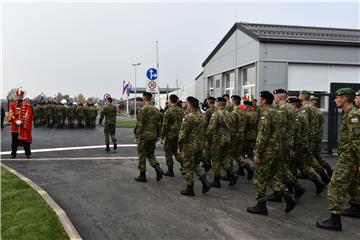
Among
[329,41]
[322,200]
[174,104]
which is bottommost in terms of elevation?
[322,200]

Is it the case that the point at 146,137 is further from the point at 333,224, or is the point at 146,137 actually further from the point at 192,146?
the point at 333,224

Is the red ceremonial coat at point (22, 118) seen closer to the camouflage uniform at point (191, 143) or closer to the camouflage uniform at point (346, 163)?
the camouflage uniform at point (191, 143)

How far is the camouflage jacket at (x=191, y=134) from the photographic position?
7.39 meters

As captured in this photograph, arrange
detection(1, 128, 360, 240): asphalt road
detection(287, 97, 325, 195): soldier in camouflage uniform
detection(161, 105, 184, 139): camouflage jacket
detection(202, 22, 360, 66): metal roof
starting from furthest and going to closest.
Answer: detection(202, 22, 360, 66): metal roof < detection(161, 105, 184, 139): camouflage jacket < detection(287, 97, 325, 195): soldier in camouflage uniform < detection(1, 128, 360, 240): asphalt road

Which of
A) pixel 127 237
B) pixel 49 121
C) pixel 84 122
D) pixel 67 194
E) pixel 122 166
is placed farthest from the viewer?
pixel 84 122

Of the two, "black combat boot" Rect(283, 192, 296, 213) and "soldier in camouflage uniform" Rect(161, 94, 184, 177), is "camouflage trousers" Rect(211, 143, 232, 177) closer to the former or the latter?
"soldier in camouflage uniform" Rect(161, 94, 184, 177)

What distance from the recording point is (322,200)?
284 inches

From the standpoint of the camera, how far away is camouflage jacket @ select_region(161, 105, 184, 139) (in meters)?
8.84

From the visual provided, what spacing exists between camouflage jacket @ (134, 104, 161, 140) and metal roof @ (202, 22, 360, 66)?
9.16 meters

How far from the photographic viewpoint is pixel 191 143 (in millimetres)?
7406

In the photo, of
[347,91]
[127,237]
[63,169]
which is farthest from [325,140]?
[127,237]

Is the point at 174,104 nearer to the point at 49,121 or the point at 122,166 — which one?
the point at 122,166

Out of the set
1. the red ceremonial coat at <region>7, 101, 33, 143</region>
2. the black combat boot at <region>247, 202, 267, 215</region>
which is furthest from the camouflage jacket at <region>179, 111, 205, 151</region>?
the red ceremonial coat at <region>7, 101, 33, 143</region>

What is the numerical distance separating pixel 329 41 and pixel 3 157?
1383cm
